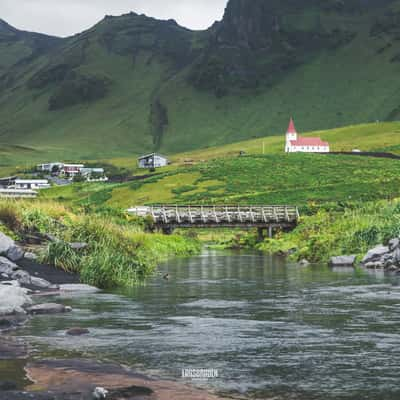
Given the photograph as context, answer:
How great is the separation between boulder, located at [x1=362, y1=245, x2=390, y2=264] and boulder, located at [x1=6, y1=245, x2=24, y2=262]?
2337 centimetres

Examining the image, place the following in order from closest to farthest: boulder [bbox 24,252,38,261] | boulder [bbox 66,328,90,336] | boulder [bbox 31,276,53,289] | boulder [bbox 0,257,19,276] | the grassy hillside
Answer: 1. boulder [bbox 66,328,90,336]
2. boulder [bbox 0,257,19,276]
3. boulder [bbox 31,276,53,289]
4. boulder [bbox 24,252,38,261]
5. the grassy hillside

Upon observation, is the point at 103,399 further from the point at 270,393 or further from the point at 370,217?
the point at 370,217

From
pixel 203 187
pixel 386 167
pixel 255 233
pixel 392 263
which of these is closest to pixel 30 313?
pixel 392 263

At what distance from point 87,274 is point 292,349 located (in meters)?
17.0

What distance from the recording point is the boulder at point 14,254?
1448 inches

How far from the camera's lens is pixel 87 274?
3766 centimetres

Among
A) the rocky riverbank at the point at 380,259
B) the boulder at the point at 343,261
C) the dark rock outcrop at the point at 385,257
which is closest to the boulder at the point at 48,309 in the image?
the rocky riverbank at the point at 380,259

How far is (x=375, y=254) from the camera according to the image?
51188 millimetres

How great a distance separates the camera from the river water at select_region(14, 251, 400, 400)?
1914cm

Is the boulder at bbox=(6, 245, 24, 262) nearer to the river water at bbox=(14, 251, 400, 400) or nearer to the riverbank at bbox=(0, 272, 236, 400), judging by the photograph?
the river water at bbox=(14, 251, 400, 400)

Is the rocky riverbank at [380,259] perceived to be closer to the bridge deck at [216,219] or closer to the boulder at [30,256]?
the boulder at [30,256]

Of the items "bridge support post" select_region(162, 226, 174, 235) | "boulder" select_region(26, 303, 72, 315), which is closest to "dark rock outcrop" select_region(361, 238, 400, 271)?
"boulder" select_region(26, 303, 72, 315)

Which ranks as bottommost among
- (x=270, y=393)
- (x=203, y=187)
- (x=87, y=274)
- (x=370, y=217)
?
(x=270, y=393)

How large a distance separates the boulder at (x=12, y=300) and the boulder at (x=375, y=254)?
1067 inches
